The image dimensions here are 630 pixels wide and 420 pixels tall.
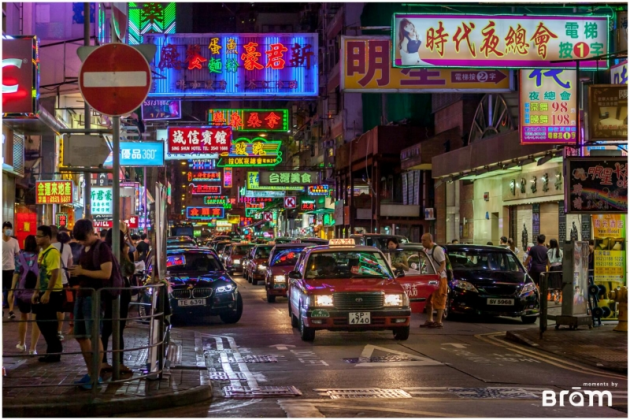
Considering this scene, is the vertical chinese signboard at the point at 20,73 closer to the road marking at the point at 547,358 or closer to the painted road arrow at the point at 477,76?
the painted road arrow at the point at 477,76

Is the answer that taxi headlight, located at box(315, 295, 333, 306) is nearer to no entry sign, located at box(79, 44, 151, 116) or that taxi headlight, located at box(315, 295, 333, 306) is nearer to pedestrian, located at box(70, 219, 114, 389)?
Result: pedestrian, located at box(70, 219, 114, 389)

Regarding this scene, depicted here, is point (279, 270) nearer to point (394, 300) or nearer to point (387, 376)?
point (394, 300)

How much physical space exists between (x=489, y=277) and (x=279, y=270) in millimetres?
7224

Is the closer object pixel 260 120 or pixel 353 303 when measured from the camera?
pixel 353 303

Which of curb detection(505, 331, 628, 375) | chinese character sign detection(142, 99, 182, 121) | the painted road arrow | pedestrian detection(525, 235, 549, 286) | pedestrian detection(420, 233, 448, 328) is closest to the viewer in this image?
curb detection(505, 331, 628, 375)

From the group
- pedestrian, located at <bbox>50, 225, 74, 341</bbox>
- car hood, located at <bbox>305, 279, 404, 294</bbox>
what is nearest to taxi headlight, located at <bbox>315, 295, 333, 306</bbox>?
car hood, located at <bbox>305, 279, 404, 294</bbox>

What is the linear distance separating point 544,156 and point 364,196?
2617 cm

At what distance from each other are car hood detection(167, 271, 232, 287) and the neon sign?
78.4 feet

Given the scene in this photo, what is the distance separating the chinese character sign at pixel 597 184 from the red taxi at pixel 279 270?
937 centimetres

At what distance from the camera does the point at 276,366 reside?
11531 millimetres

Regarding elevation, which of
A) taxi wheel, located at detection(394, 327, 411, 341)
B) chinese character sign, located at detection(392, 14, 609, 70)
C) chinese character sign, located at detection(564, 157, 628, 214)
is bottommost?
taxi wheel, located at detection(394, 327, 411, 341)

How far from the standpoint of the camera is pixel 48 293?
1078 cm

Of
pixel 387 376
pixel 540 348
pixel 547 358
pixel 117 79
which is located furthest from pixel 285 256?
pixel 117 79

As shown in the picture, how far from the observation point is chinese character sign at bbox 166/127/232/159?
28.6 m
